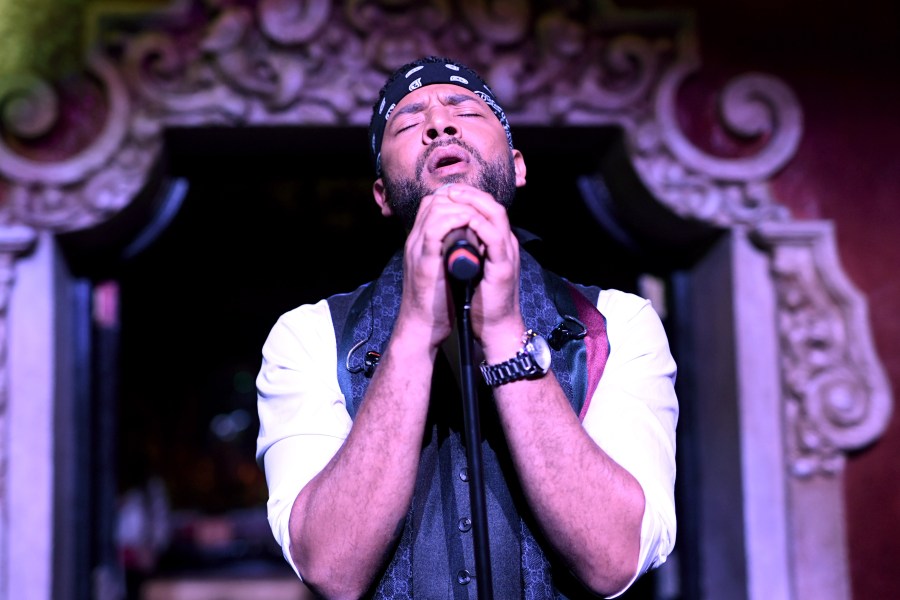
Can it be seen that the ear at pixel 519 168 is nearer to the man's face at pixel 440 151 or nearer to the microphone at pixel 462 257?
the man's face at pixel 440 151

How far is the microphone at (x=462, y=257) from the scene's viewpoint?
115 centimetres

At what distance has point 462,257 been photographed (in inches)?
45.5

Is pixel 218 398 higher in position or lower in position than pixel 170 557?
higher

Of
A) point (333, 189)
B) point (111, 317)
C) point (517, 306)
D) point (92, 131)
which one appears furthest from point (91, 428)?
point (333, 189)

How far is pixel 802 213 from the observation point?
3248mm

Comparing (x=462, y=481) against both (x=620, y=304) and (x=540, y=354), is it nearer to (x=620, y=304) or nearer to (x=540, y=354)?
(x=540, y=354)

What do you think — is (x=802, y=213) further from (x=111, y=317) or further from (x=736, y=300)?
(x=111, y=317)

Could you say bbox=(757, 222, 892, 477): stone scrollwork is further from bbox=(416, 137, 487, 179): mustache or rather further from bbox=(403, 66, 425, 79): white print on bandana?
bbox=(416, 137, 487, 179): mustache

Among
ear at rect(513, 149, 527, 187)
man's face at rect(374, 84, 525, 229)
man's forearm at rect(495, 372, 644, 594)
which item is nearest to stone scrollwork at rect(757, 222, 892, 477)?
ear at rect(513, 149, 527, 187)

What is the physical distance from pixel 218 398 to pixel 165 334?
0.84m

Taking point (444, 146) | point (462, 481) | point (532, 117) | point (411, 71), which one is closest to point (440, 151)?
point (444, 146)

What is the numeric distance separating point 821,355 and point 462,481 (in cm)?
200

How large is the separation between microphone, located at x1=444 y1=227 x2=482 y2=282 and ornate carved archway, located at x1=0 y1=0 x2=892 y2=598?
2.02 m

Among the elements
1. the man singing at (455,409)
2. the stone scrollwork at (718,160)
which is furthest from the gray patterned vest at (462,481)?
the stone scrollwork at (718,160)
